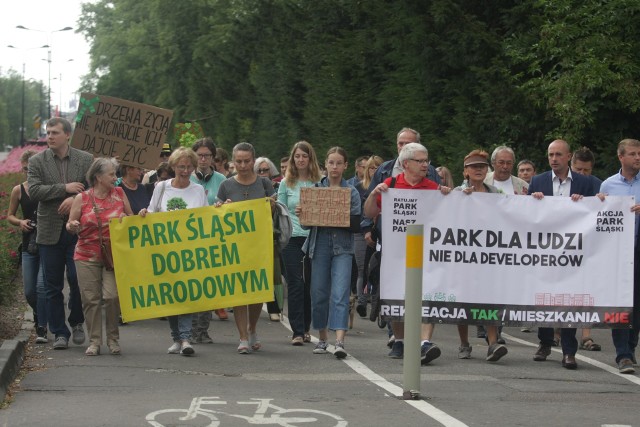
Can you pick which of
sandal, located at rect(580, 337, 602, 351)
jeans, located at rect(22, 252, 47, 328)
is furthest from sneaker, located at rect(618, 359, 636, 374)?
jeans, located at rect(22, 252, 47, 328)

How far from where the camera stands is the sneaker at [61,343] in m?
12.4

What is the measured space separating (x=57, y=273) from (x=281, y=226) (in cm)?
213

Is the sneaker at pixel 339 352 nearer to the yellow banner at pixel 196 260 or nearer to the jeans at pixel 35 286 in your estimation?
the yellow banner at pixel 196 260

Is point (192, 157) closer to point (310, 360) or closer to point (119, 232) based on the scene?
point (119, 232)

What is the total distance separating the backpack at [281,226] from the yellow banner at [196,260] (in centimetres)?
10

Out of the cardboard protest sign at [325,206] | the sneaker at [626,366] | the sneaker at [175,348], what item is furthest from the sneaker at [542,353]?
the sneaker at [175,348]

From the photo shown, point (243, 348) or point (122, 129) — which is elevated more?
point (122, 129)

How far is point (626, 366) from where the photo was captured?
11.5 m

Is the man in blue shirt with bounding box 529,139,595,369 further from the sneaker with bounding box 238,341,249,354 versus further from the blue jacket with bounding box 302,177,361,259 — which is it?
the sneaker with bounding box 238,341,249,354

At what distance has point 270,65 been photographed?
40719mm

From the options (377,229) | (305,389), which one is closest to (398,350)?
(377,229)

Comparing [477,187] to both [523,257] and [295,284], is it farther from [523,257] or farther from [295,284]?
[295,284]

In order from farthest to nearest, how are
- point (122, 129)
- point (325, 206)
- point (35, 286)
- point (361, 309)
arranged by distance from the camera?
point (122, 129)
point (361, 309)
point (35, 286)
point (325, 206)

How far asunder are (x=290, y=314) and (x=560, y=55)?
732 centimetres
